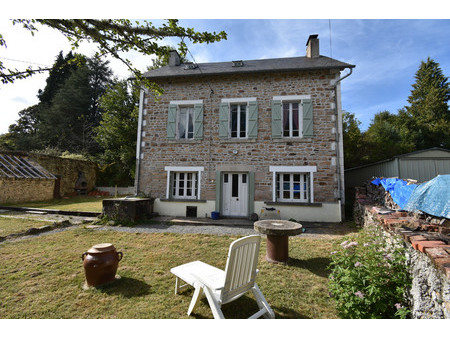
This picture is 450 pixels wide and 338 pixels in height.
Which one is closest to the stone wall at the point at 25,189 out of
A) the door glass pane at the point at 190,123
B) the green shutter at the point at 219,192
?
the door glass pane at the point at 190,123

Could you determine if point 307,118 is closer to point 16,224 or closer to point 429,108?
point 16,224

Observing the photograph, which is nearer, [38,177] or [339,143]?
[339,143]

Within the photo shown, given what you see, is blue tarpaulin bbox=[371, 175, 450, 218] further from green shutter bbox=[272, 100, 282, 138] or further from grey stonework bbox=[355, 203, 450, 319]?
green shutter bbox=[272, 100, 282, 138]

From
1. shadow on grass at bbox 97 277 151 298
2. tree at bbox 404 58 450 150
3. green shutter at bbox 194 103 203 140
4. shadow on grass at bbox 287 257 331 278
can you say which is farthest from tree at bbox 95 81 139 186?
tree at bbox 404 58 450 150

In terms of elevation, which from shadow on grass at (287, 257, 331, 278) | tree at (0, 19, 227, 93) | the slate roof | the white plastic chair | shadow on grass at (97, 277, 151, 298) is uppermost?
the slate roof

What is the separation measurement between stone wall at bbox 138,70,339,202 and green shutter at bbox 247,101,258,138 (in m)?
0.18

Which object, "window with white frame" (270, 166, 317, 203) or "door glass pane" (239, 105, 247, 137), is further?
"door glass pane" (239, 105, 247, 137)

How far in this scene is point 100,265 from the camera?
10.1ft

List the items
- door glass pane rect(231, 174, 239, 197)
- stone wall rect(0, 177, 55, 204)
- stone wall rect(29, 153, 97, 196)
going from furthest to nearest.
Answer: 1. stone wall rect(29, 153, 97, 196)
2. stone wall rect(0, 177, 55, 204)
3. door glass pane rect(231, 174, 239, 197)

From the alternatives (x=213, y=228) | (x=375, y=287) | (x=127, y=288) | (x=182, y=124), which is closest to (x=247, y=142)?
(x=182, y=124)

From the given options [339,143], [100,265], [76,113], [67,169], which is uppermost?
[76,113]

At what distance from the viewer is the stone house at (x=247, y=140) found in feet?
26.0

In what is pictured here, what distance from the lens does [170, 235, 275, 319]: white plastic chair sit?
7.19 ft

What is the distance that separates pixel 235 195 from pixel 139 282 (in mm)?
5582
